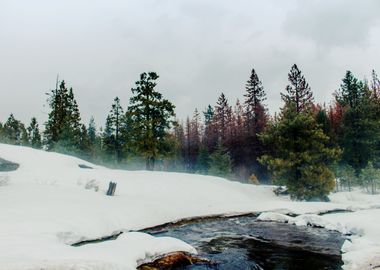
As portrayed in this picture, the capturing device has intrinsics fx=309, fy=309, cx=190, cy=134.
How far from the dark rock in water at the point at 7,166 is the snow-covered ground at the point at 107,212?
386mm

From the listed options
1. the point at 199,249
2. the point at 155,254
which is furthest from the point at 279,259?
the point at 155,254

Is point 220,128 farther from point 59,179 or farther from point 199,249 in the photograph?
point 199,249

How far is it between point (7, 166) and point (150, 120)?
48.7 ft

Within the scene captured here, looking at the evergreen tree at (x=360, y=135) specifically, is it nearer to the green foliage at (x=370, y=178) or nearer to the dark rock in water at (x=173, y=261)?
the green foliage at (x=370, y=178)

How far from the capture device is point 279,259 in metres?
8.88

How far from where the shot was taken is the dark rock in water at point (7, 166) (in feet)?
61.7

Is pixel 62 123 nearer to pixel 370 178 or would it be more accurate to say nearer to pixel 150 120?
pixel 150 120

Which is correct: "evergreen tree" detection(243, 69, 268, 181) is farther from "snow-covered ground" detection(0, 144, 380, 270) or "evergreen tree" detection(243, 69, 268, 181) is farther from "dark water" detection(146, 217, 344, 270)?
"dark water" detection(146, 217, 344, 270)

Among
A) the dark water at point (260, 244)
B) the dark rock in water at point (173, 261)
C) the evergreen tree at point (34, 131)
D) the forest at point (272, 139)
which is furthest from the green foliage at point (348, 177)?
the evergreen tree at point (34, 131)

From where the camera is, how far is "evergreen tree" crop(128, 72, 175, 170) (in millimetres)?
31344

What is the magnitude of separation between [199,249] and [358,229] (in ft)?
21.5

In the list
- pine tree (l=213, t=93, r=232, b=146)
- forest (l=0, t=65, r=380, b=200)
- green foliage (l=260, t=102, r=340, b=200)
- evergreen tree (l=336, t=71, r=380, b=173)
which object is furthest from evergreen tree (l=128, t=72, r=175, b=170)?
pine tree (l=213, t=93, r=232, b=146)

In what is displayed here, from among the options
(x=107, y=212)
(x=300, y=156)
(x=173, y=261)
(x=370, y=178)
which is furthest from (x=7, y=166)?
(x=370, y=178)

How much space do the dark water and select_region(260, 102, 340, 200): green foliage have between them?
8.84 m
